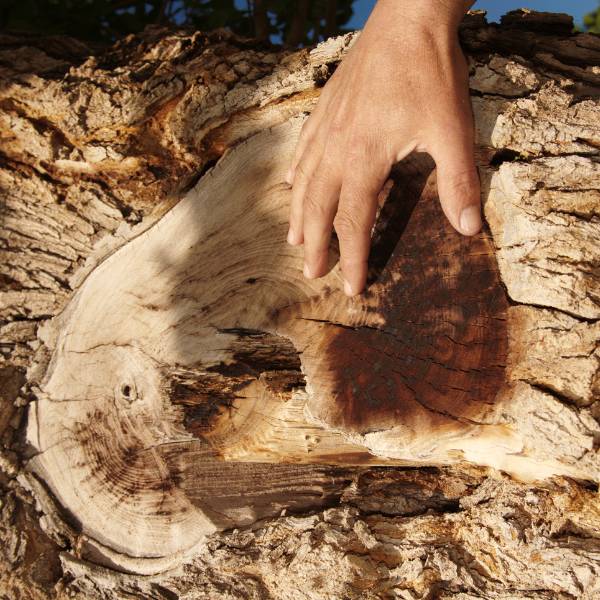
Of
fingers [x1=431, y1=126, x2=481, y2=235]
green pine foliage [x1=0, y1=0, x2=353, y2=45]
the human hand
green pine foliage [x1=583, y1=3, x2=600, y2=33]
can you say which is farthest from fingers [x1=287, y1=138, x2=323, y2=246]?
green pine foliage [x1=583, y1=3, x2=600, y2=33]

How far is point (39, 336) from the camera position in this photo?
5.81ft

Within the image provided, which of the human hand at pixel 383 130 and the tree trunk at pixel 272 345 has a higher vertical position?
the human hand at pixel 383 130

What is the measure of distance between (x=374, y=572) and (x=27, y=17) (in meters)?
2.82

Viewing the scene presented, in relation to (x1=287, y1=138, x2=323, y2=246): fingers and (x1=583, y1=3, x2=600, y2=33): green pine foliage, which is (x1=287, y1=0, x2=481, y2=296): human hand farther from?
(x1=583, y1=3, x2=600, y2=33): green pine foliage

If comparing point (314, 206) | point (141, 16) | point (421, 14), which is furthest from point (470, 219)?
point (141, 16)

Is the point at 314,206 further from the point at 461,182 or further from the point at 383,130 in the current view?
the point at 461,182

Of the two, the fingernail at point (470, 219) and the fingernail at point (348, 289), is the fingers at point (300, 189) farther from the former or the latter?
the fingernail at point (470, 219)

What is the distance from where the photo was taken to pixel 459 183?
3.99ft

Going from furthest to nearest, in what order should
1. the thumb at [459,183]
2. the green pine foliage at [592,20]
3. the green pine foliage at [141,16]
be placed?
1. the green pine foliage at [592,20]
2. the green pine foliage at [141,16]
3. the thumb at [459,183]

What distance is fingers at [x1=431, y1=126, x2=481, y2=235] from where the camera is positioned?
1215 millimetres

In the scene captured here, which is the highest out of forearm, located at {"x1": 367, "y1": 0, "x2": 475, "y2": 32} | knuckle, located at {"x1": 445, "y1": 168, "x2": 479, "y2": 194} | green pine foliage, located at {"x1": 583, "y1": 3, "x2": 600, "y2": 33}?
forearm, located at {"x1": 367, "y1": 0, "x2": 475, "y2": 32}

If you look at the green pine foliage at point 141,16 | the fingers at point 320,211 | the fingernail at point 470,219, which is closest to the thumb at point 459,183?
the fingernail at point 470,219

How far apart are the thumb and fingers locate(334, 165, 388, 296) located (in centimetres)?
13

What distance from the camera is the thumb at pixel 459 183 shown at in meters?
1.21
